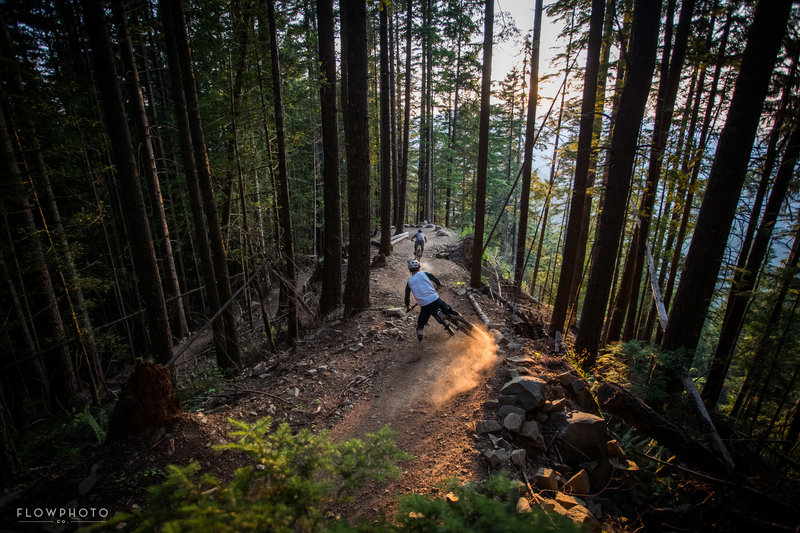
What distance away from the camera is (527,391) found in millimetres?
4895

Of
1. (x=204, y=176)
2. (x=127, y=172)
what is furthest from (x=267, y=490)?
(x=204, y=176)

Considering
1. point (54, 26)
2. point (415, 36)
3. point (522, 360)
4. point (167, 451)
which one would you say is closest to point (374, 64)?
point (415, 36)

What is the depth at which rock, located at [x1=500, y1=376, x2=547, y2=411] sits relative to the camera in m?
4.78

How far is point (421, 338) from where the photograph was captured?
296 inches

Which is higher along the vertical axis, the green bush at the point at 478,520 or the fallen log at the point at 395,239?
the green bush at the point at 478,520

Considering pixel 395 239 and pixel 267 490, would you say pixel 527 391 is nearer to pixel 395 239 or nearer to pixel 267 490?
pixel 267 490

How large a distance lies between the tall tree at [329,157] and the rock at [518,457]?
6.66 metres

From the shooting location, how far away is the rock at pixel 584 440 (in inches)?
167

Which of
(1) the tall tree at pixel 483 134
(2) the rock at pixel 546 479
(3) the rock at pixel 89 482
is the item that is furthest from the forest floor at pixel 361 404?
(1) the tall tree at pixel 483 134

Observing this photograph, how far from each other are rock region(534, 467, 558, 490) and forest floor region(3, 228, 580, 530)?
64 cm

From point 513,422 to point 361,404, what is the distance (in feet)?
8.88

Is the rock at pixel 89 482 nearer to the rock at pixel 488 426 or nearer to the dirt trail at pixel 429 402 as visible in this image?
the dirt trail at pixel 429 402

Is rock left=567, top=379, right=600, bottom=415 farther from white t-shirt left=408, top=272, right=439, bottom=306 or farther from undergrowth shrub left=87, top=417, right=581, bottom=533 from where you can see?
undergrowth shrub left=87, top=417, right=581, bottom=533

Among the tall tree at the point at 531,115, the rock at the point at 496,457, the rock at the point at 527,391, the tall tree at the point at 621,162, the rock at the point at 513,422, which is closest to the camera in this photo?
the rock at the point at 496,457
